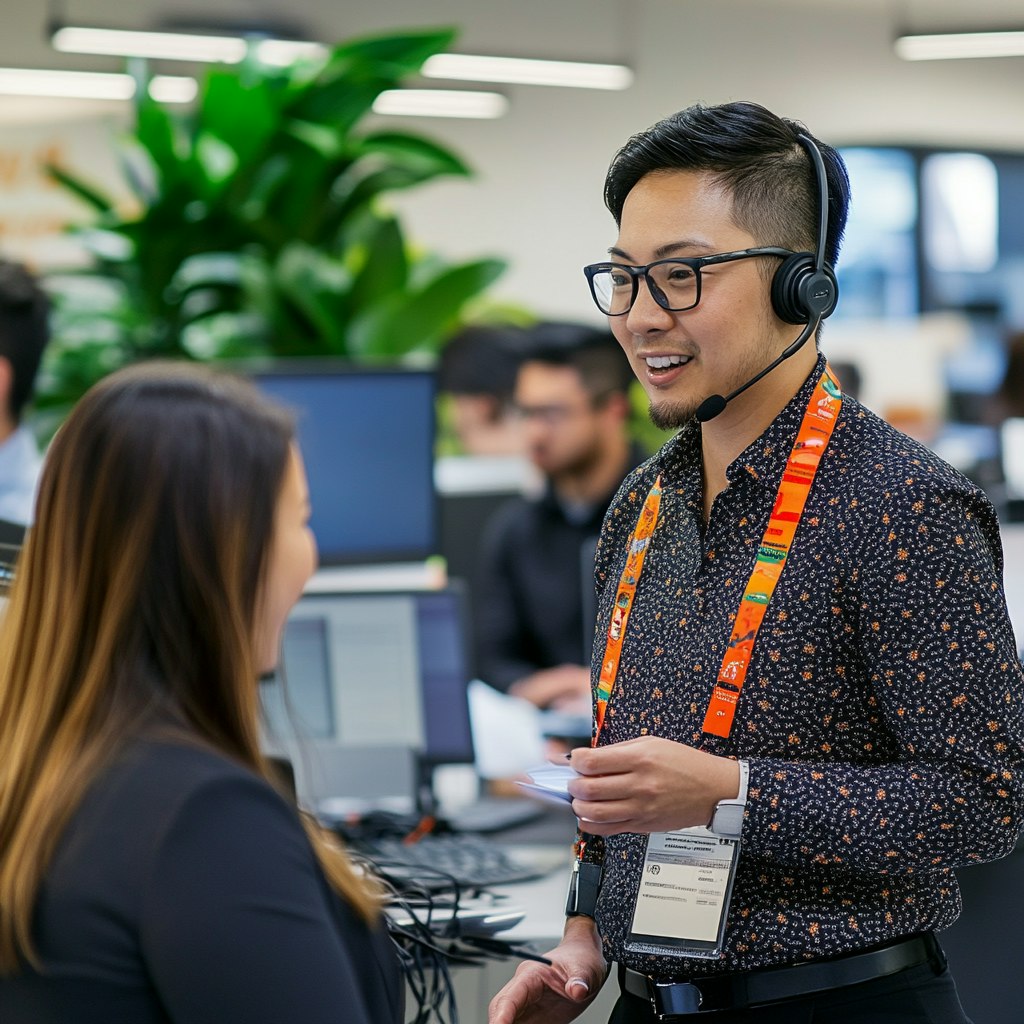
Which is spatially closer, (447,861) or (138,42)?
(447,861)

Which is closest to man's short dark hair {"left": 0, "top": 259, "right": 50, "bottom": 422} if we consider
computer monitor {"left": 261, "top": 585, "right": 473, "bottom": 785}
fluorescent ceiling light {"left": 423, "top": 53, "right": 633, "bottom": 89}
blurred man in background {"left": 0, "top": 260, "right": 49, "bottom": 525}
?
blurred man in background {"left": 0, "top": 260, "right": 49, "bottom": 525}

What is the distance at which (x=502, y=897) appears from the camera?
1636 millimetres

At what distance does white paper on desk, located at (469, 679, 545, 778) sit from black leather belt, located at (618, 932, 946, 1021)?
1.52 m

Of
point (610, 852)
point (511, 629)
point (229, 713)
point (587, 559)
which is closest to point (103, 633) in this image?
point (229, 713)

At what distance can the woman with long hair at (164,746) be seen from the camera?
30.7 inches

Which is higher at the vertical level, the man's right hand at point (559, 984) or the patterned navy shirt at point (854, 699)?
the patterned navy shirt at point (854, 699)

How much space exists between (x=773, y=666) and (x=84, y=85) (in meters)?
6.82

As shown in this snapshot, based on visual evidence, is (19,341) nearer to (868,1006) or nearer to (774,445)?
(774,445)

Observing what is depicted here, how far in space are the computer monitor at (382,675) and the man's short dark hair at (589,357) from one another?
1106 millimetres

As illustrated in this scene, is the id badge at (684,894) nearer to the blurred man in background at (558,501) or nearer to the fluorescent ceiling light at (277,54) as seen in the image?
the blurred man in background at (558,501)

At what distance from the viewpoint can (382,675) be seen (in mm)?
2262

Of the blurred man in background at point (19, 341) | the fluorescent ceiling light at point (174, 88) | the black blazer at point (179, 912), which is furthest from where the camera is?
the fluorescent ceiling light at point (174, 88)

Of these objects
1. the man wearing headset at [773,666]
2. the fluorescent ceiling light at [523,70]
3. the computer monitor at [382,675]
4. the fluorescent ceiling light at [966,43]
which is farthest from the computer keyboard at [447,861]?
the fluorescent ceiling light at [966,43]

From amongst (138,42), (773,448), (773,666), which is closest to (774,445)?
(773,448)
